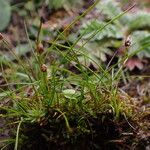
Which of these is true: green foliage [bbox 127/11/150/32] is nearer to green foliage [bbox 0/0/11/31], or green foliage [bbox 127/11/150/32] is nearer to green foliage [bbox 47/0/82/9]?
green foliage [bbox 47/0/82/9]

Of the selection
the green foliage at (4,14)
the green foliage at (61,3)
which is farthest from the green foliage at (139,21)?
the green foliage at (4,14)

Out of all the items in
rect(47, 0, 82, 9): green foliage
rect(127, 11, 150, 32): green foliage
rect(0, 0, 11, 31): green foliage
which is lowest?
rect(127, 11, 150, 32): green foliage

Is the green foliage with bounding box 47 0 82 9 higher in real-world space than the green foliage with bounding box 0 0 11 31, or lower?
higher

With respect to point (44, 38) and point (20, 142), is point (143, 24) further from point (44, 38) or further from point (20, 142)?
point (20, 142)

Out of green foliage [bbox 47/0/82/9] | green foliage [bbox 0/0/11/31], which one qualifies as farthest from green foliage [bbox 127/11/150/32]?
green foliage [bbox 0/0/11/31]

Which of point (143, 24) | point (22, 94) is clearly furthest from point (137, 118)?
point (143, 24)

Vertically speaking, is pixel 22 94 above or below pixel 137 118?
above

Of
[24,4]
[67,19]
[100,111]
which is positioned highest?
[24,4]

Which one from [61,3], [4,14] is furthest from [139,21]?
[4,14]
